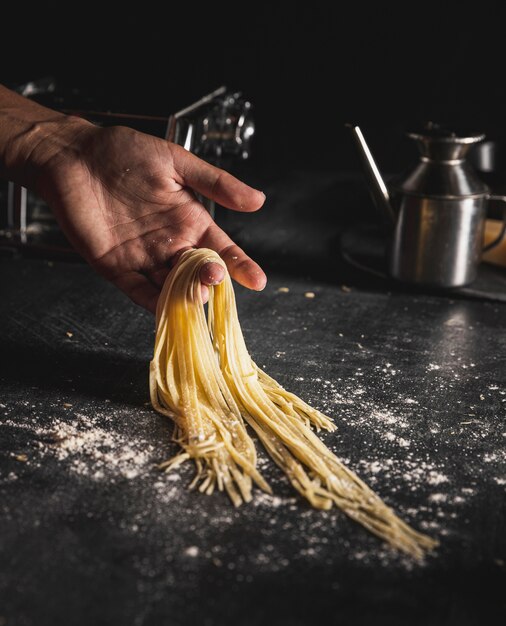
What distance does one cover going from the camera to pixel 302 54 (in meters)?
2.91

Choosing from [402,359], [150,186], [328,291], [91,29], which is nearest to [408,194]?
[328,291]

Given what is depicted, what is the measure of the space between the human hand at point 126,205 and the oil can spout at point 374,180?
1.78ft

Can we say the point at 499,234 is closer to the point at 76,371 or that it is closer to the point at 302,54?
the point at 302,54

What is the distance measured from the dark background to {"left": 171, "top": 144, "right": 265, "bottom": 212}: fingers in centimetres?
116

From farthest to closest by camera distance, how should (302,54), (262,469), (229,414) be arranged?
(302,54) < (229,414) < (262,469)

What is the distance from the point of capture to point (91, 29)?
2.83m

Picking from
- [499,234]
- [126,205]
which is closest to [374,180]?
[499,234]

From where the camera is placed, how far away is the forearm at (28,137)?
1.79m

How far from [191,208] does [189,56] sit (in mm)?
1324

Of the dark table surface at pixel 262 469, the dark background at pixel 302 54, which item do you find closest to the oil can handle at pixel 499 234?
the dark table surface at pixel 262 469

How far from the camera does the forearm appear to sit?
179 centimetres

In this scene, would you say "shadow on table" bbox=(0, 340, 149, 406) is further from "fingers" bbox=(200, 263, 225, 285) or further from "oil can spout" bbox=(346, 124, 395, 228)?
"oil can spout" bbox=(346, 124, 395, 228)

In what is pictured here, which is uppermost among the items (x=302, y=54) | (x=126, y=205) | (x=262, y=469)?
(x=302, y=54)

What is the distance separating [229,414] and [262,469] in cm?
19
